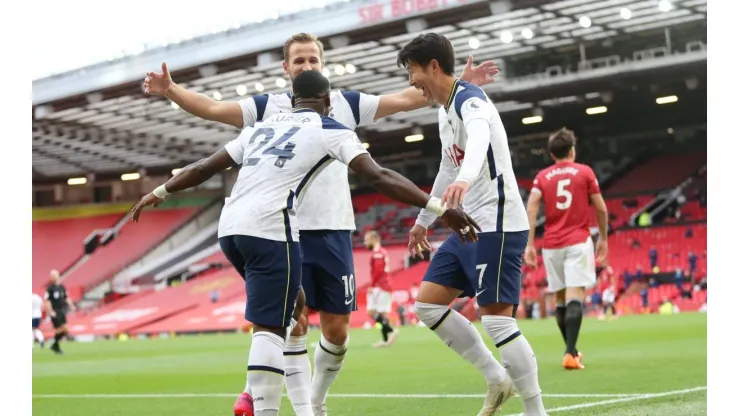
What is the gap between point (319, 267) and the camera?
17.2ft

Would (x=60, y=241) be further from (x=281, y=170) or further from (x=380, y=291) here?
(x=281, y=170)

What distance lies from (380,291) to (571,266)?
8.13 m

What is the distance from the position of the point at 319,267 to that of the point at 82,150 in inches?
1472

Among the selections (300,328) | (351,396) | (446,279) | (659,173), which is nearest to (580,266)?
(351,396)

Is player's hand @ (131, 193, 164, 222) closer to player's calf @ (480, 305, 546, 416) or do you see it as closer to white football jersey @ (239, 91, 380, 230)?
white football jersey @ (239, 91, 380, 230)

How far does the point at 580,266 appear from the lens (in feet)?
28.4

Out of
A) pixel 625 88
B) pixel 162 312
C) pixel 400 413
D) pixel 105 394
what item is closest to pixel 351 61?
pixel 625 88

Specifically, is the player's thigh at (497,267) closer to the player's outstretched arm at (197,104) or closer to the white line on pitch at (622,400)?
the white line on pitch at (622,400)

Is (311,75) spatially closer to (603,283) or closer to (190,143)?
(603,283)

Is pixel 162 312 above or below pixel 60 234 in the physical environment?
below

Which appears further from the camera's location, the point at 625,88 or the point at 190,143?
the point at 190,143

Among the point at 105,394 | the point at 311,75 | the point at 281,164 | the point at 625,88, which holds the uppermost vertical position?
the point at 625,88

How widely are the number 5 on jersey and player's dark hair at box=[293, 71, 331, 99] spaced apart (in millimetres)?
4388
